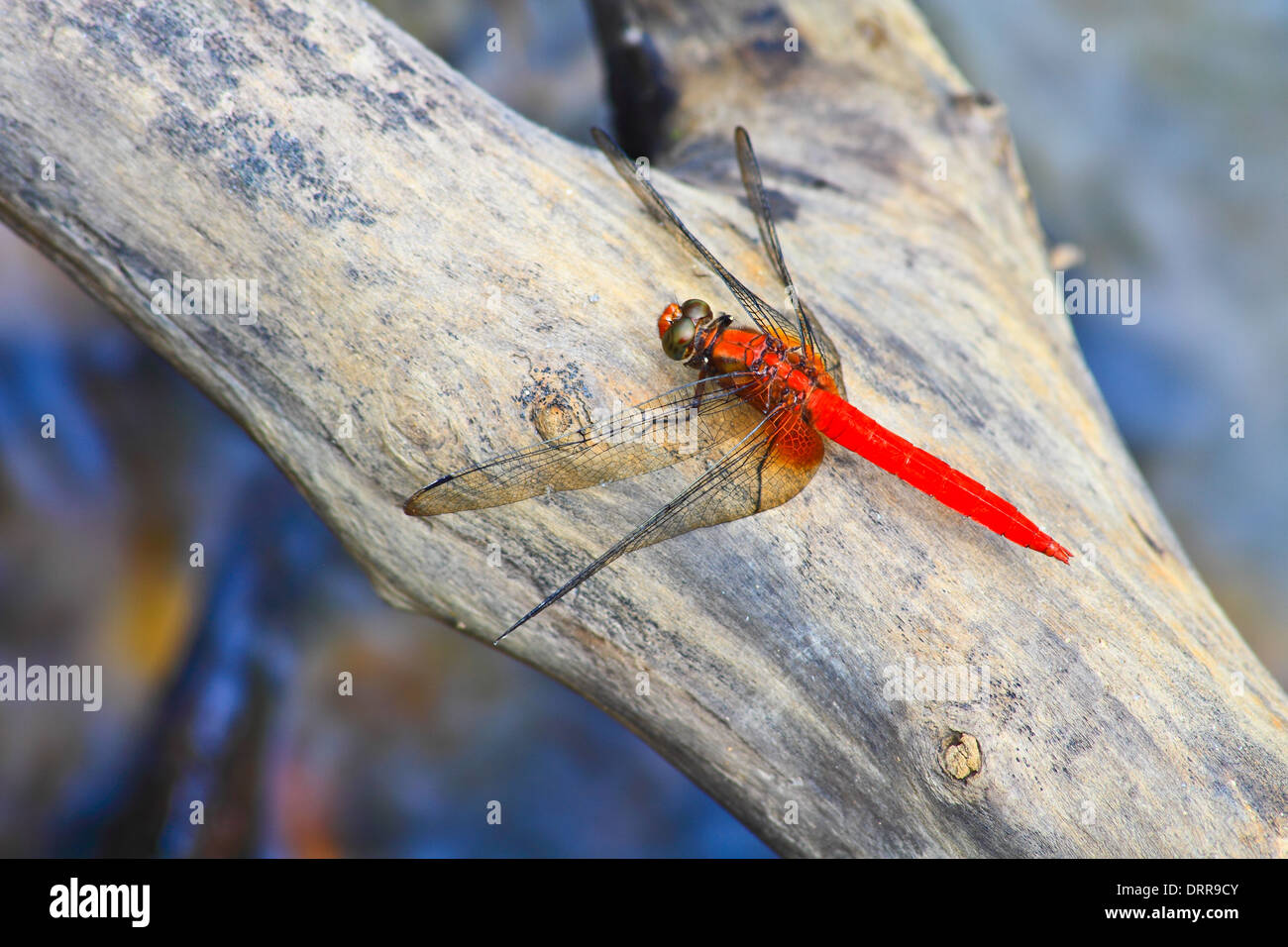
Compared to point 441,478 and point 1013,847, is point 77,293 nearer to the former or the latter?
point 441,478

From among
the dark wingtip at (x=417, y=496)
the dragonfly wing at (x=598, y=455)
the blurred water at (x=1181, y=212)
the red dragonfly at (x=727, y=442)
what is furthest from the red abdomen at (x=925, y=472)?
the blurred water at (x=1181, y=212)

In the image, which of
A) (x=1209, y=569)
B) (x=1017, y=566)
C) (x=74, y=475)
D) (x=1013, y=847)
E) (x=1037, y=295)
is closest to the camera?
(x=1013, y=847)

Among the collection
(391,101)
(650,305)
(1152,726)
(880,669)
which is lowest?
(1152,726)

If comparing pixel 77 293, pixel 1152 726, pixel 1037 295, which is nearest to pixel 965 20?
pixel 1037 295

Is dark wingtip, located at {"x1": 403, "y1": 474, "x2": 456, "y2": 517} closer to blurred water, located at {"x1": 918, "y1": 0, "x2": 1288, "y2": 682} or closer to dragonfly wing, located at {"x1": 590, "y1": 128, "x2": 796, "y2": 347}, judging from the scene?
dragonfly wing, located at {"x1": 590, "y1": 128, "x2": 796, "y2": 347}

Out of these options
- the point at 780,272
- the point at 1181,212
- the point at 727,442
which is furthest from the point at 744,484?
the point at 1181,212

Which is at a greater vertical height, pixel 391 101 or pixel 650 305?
pixel 391 101

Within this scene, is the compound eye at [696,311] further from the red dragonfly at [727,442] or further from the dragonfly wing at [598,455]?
the dragonfly wing at [598,455]

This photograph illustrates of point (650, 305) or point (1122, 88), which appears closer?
point (650, 305)
